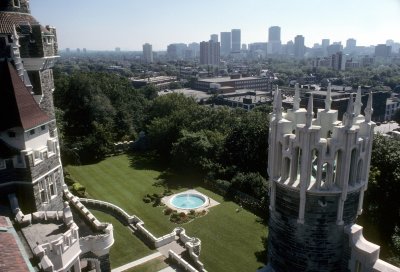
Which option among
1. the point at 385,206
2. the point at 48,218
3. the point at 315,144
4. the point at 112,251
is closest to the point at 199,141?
the point at 112,251

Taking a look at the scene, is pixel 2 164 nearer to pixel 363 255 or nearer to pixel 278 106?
pixel 278 106

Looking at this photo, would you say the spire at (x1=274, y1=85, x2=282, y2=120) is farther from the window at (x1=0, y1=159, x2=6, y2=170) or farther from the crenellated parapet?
the window at (x1=0, y1=159, x2=6, y2=170)

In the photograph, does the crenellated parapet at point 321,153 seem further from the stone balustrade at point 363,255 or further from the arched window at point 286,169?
the stone balustrade at point 363,255

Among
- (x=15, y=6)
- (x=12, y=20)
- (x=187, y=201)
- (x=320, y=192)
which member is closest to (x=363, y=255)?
(x=320, y=192)

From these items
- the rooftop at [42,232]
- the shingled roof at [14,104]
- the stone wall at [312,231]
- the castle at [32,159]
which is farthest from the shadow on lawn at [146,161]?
the stone wall at [312,231]

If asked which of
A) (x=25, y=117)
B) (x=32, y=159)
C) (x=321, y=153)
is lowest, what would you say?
(x=32, y=159)

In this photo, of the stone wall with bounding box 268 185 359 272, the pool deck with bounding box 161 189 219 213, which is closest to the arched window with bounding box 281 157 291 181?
the stone wall with bounding box 268 185 359 272
